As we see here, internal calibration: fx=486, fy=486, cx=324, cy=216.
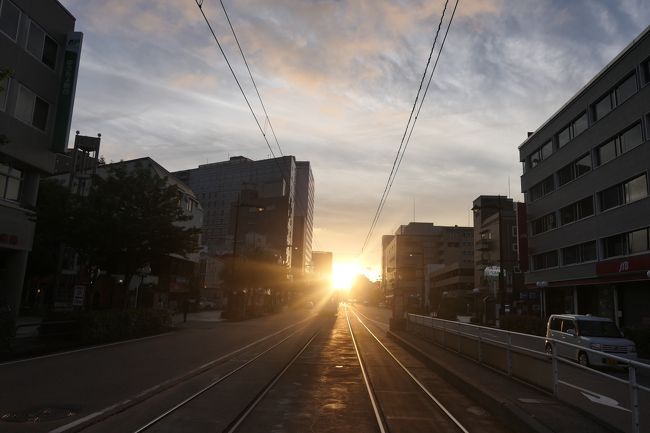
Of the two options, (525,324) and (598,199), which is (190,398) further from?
(598,199)

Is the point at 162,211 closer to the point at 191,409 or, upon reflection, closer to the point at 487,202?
the point at 191,409

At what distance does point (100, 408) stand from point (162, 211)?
57.7 feet

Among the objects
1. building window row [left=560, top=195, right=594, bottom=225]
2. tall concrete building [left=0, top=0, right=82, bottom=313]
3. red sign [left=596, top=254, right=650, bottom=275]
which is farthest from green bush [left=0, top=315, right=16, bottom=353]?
building window row [left=560, top=195, right=594, bottom=225]

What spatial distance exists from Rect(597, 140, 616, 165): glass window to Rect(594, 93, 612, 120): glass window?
2.31 m

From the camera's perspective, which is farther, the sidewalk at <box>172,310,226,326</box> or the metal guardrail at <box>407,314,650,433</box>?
the sidewalk at <box>172,310,226,326</box>

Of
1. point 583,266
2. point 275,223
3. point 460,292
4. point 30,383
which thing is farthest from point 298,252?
point 30,383

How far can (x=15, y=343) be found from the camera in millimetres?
16828

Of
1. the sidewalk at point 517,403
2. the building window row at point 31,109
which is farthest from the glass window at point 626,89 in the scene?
the building window row at point 31,109

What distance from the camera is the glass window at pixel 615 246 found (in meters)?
33.3

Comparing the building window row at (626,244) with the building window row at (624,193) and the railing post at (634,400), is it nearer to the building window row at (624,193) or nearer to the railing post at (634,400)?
the building window row at (624,193)

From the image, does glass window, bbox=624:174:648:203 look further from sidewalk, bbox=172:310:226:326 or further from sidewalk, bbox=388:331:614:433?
sidewalk, bbox=172:310:226:326

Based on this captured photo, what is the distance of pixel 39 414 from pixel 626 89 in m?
37.4

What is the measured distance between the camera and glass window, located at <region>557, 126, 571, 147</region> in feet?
137

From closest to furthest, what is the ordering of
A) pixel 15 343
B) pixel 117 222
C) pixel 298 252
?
pixel 15 343 < pixel 117 222 < pixel 298 252
